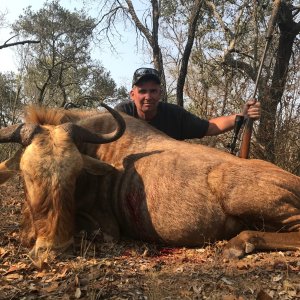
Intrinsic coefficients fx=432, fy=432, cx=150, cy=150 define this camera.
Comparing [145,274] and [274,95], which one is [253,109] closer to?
[274,95]

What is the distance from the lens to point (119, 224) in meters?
4.87

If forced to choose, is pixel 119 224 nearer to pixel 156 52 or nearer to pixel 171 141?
pixel 171 141

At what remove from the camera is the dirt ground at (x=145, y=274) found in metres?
2.98

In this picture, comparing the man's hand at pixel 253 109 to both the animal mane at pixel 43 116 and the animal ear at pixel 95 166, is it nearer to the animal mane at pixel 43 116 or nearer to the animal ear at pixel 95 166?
the animal ear at pixel 95 166

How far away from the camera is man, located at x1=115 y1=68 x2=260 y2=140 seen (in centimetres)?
622

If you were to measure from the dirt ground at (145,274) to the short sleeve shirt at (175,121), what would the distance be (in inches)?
96.6

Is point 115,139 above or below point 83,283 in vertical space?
above

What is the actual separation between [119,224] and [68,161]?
3.74ft

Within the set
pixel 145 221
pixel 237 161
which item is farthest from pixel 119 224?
pixel 237 161

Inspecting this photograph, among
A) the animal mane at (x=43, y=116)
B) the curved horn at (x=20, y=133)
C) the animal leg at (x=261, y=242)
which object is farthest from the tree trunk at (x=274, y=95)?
the curved horn at (x=20, y=133)

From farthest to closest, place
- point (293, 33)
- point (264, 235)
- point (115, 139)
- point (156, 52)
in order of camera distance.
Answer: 1. point (156, 52)
2. point (293, 33)
3. point (115, 139)
4. point (264, 235)

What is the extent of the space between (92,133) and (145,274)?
5.91 feet

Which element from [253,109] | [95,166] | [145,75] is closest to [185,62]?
[145,75]

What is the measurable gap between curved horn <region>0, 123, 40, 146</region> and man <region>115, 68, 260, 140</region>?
7.01ft
